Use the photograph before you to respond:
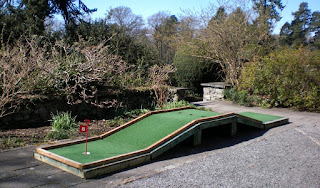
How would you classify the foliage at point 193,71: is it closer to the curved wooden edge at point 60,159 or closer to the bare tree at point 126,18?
the curved wooden edge at point 60,159

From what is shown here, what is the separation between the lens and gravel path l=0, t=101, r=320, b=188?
377 centimetres

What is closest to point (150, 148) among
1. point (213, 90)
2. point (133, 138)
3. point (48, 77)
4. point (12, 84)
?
point (133, 138)

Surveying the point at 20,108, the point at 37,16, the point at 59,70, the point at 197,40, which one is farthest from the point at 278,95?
the point at 37,16

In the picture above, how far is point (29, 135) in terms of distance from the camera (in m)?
5.91

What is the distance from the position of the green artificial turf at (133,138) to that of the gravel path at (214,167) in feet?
1.21

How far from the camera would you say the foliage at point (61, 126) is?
19.0 ft

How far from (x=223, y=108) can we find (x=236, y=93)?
4.48 feet

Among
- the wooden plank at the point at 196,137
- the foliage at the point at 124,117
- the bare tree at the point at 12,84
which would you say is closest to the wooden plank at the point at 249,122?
the wooden plank at the point at 196,137

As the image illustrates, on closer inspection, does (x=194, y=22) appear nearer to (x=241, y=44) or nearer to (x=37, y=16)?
(x=241, y=44)

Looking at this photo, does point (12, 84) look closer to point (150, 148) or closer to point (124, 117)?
point (124, 117)

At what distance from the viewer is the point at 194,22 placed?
12875 millimetres

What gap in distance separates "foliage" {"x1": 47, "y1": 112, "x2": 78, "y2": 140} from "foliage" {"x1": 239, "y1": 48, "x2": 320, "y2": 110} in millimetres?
6585

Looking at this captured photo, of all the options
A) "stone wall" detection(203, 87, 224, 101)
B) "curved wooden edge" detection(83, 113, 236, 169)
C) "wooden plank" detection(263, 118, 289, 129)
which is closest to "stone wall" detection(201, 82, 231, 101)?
"stone wall" detection(203, 87, 224, 101)

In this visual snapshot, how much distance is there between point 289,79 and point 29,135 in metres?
7.90
